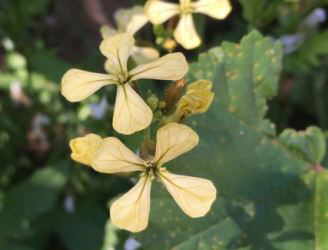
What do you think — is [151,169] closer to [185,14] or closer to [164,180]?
[164,180]

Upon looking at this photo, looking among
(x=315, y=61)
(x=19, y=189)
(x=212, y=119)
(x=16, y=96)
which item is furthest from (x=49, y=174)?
(x=315, y=61)

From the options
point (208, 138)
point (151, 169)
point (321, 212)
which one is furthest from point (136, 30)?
point (321, 212)

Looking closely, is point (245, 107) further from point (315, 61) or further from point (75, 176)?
point (75, 176)

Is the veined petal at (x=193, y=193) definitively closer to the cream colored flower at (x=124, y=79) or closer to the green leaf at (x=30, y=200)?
the cream colored flower at (x=124, y=79)

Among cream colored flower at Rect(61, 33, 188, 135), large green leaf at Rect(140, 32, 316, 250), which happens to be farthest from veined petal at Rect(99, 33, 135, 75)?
large green leaf at Rect(140, 32, 316, 250)

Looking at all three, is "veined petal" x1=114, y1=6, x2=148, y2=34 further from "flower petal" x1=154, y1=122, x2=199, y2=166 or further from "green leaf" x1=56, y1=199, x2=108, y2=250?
"green leaf" x1=56, y1=199, x2=108, y2=250
